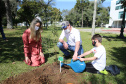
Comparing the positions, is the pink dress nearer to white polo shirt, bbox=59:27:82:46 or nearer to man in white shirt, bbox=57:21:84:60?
man in white shirt, bbox=57:21:84:60

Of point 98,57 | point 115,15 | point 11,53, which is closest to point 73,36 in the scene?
point 98,57

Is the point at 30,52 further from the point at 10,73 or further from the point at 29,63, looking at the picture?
the point at 10,73

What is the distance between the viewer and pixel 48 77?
8.77 ft

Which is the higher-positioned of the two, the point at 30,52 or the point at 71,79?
the point at 30,52

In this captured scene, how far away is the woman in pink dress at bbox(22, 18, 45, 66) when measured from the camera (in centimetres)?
333

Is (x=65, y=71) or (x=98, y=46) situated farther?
(x=65, y=71)

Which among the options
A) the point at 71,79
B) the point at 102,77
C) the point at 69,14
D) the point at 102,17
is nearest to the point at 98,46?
the point at 102,77

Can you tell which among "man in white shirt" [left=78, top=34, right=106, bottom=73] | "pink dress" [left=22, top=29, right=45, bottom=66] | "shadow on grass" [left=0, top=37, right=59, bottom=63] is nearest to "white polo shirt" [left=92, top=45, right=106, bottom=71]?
"man in white shirt" [left=78, top=34, right=106, bottom=73]

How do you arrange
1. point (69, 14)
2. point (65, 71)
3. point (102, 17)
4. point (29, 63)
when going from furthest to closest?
point (69, 14) < point (102, 17) < point (29, 63) < point (65, 71)

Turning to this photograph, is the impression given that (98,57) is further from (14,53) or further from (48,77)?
(14,53)

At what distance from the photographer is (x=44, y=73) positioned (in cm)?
291

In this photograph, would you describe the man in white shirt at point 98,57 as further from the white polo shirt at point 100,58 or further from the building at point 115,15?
the building at point 115,15

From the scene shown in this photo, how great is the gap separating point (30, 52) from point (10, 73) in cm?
96

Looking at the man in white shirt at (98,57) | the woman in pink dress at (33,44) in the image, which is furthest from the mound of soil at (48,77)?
the woman in pink dress at (33,44)
